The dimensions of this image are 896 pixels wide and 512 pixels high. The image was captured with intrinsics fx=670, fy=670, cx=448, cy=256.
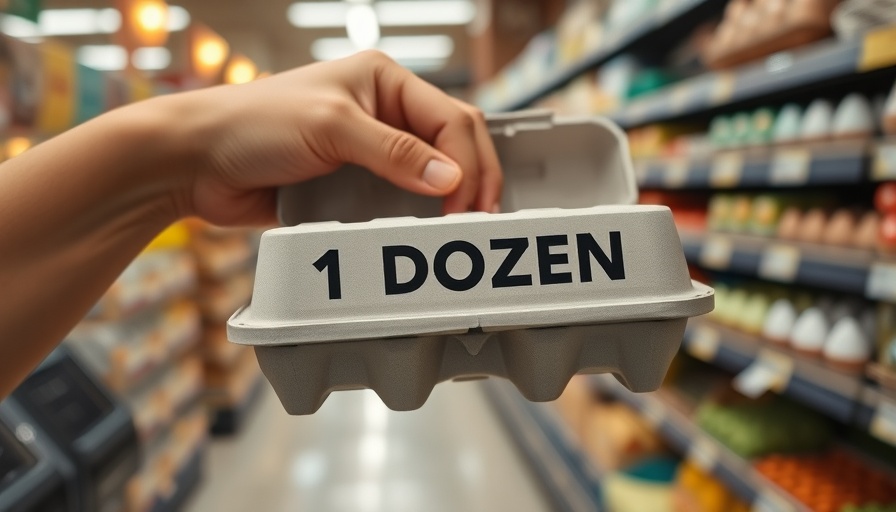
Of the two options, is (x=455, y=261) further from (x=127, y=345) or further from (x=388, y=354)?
(x=127, y=345)

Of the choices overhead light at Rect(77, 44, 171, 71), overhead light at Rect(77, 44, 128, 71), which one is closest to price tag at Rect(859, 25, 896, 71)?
overhead light at Rect(77, 44, 171, 71)

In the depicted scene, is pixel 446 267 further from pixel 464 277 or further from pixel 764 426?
pixel 764 426

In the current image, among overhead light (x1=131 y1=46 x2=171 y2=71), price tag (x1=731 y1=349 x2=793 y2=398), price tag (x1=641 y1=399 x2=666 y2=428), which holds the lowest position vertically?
price tag (x1=641 y1=399 x2=666 y2=428)

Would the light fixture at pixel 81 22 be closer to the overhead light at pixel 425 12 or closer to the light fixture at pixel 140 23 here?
the overhead light at pixel 425 12

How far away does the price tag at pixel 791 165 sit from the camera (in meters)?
1.70

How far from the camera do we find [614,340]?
607 millimetres

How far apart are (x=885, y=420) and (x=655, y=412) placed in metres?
1.09

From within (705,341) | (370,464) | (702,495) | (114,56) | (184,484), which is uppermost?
(114,56)

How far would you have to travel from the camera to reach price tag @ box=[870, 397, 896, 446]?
1334mm

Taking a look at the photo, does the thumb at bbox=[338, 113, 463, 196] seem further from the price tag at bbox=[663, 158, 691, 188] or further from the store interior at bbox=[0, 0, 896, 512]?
the price tag at bbox=[663, 158, 691, 188]

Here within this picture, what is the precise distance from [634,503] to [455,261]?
2.09 metres

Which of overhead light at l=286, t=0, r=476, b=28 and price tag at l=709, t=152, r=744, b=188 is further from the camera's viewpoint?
overhead light at l=286, t=0, r=476, b=28

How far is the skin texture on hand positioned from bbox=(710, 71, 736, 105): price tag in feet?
4.52

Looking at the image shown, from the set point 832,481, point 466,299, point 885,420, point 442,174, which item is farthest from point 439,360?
point 832,481
